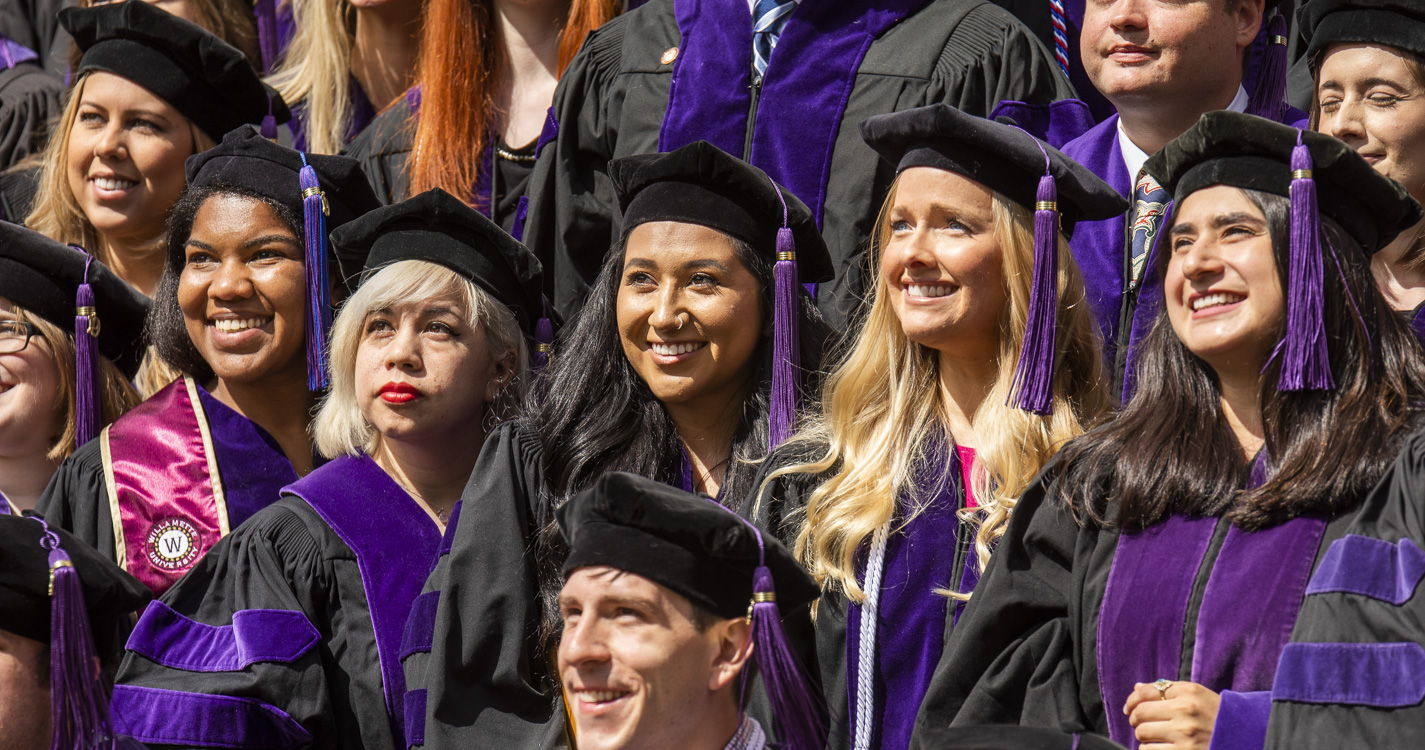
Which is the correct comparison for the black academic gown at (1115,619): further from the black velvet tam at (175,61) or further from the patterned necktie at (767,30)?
the black velvet tam at (175,61)

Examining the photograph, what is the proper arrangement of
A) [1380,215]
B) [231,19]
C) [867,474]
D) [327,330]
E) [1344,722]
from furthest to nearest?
[231,19] < [327,330] < [867,474] < [1380,215] < [1344,722]

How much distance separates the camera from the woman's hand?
286 cm

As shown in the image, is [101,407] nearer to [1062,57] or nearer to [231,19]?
[231,19]

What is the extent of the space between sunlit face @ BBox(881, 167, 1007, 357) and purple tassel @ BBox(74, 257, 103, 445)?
244cm

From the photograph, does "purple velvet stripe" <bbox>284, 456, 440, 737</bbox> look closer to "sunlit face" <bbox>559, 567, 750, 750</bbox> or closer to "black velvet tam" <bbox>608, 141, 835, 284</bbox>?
"black velvet tam" <bbox>608, 141, 835, 284</bbox>

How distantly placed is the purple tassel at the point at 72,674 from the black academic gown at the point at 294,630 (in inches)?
23.0

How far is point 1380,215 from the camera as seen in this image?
308 centimetres

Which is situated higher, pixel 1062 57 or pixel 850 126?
pixel 1062 57

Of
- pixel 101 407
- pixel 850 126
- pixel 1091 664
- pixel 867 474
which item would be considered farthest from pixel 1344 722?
pixel 101 407

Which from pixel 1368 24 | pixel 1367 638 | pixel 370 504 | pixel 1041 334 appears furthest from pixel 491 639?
pixel 1368 24

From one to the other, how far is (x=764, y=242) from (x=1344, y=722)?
184 centimetres

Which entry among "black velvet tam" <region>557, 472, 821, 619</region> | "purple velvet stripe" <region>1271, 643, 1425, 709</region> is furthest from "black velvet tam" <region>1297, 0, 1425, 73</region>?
"black velvet tam" <region>557, 472, 821, 619</region>

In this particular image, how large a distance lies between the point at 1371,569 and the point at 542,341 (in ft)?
7.82

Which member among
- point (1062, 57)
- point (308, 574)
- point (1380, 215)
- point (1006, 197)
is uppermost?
point (1062, 57)
